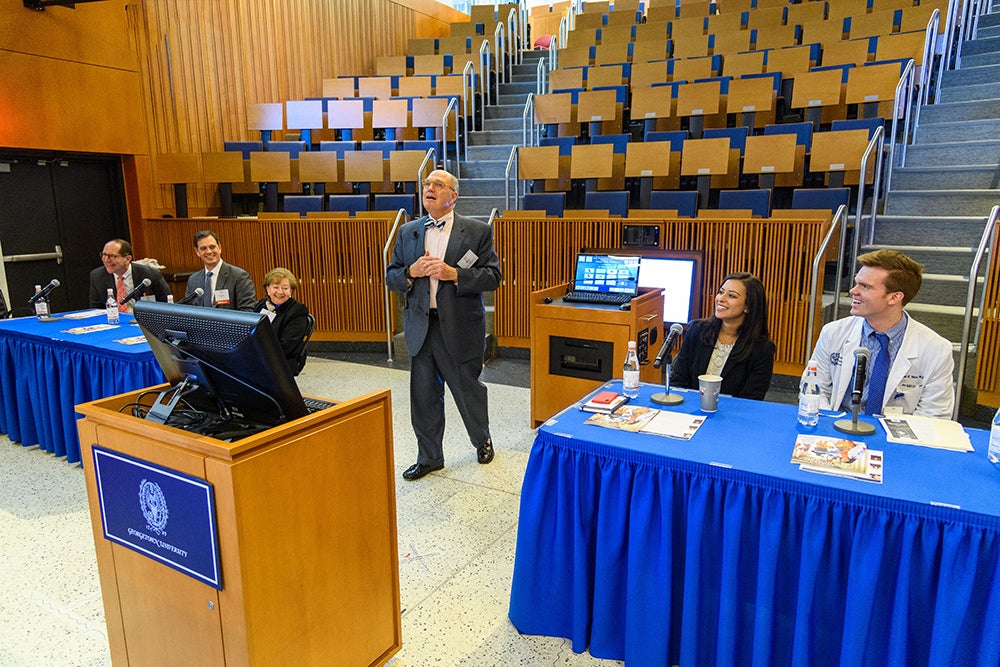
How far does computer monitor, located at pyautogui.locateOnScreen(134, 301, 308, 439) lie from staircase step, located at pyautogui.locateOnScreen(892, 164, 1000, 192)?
6.17m

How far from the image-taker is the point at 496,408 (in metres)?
4.40

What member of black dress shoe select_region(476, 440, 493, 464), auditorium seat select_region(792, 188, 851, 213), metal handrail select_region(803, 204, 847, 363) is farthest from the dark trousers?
auditorium seat select_region(792, 188, 851, 213)

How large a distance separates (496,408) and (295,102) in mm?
5644

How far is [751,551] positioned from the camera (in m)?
1.67

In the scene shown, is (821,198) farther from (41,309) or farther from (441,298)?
(41,309)

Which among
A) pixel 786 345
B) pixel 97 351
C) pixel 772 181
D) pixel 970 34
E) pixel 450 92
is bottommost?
pixel 786 345

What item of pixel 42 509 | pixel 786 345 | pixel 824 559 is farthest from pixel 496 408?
pixel 824 559

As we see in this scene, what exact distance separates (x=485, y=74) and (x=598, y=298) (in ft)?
22.3

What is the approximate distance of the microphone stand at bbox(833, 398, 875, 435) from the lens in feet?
6.23

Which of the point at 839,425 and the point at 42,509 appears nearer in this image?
the point at 839,425

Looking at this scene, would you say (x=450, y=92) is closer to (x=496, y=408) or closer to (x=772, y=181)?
(x=772, y=181)

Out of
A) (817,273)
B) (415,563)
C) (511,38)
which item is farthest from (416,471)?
(511,38)

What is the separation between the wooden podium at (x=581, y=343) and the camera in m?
3.64

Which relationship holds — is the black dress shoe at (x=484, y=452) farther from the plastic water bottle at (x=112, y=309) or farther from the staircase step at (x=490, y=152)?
the staircase step at (x=490, y=152)
